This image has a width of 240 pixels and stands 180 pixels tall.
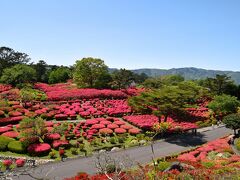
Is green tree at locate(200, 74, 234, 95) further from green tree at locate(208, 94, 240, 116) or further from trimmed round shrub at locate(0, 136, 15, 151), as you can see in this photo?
trimmed round shrub at locate(0, 136, 15, 151)

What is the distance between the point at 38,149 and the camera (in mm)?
40062

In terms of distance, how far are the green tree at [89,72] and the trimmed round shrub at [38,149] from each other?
4505 cm

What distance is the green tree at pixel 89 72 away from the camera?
85.6 m

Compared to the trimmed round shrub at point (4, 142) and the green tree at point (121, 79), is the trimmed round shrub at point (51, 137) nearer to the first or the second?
the trimmed round shrub at point (4, 142)

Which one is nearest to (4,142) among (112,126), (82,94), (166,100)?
(112,126)

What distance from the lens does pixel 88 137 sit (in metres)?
47.3

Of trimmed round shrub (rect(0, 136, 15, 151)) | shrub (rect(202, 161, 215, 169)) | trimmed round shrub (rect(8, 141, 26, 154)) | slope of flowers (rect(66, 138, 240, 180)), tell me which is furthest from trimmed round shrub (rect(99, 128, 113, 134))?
shrub (rect(202, 161, 215, 169))

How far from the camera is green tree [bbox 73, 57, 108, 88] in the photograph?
3371 inches

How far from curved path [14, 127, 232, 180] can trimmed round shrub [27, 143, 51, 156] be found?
13.6ft

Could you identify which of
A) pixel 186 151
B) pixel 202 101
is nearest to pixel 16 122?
pixel 186 151

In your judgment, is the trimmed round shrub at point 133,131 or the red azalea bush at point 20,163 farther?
the trimmed round shrub at point 133,131

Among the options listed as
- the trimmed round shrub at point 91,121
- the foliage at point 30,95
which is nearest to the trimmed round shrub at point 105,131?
the trimmed round shrub at point 91,121

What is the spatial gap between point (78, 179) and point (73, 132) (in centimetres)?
2106

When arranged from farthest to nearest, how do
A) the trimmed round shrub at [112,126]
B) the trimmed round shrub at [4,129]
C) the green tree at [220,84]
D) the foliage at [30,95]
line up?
the green tree at [220,84] < the foliage at [30,95] < the trimmed round shrub at [112,126] < the trimmed round shrub at [4,129]
